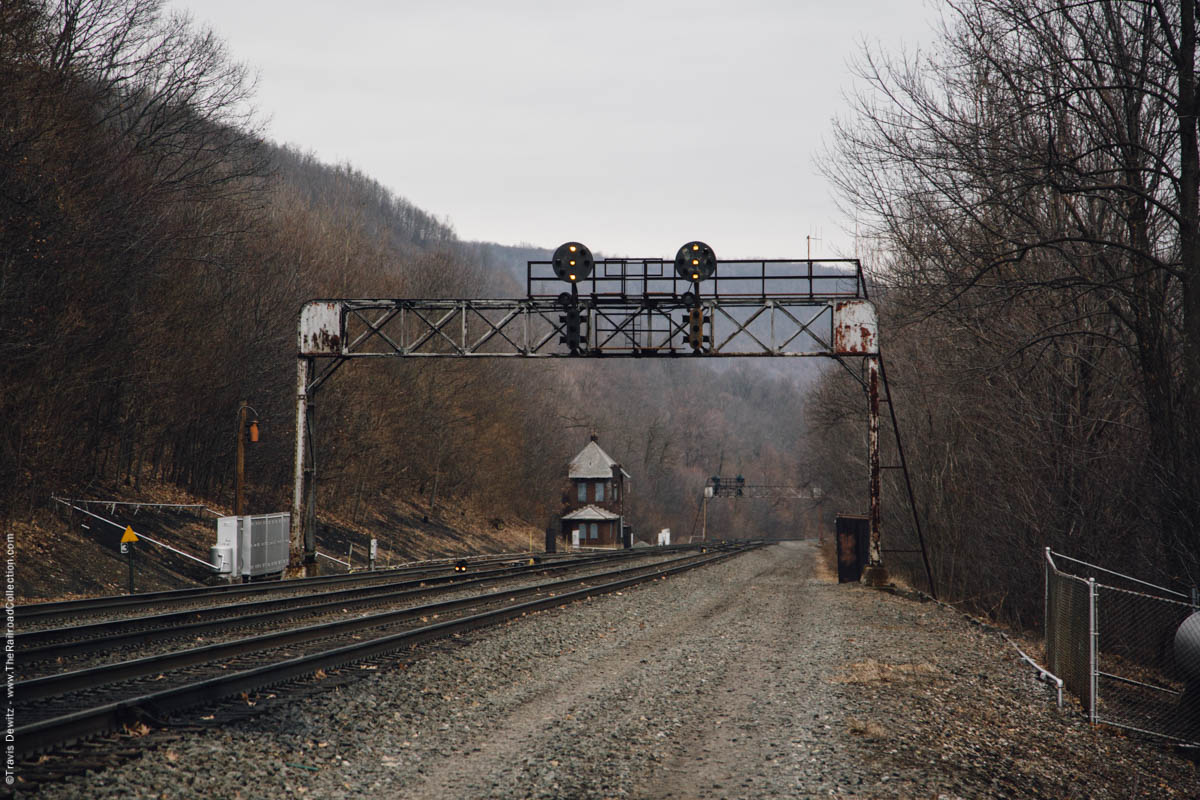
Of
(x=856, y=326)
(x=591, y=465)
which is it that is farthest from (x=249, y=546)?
(x=591, y=465)

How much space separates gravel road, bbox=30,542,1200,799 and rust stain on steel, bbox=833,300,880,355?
11.2 meters

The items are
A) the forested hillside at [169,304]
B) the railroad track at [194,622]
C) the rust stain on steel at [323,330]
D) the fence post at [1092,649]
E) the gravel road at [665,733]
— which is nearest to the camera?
the gravel road at [665,733]

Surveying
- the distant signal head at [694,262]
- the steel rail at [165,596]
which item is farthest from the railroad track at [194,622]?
the distant signal head at [694,262]

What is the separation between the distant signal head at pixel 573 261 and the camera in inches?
894

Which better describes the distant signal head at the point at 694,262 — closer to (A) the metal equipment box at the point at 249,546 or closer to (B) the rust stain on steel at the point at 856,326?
(B) the rust stain on steel at the point at 856,326

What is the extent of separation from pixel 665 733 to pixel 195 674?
5267 mm

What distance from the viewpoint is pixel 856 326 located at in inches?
976

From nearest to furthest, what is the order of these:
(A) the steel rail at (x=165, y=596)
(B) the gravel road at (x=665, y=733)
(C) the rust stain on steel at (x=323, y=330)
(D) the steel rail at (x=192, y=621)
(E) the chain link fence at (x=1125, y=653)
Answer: (B) the gravel road at (x=665, y=733), (E) the chain link fence at (x=1125, y=653), (D) the steel rail at (x=192, y=621), (A) the steel rail at (x=165, y=596), (C) the rust stain on steel at (x=323, y=330)

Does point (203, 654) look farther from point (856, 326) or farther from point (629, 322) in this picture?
point (856, 326)

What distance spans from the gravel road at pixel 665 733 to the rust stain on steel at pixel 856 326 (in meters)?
11.2

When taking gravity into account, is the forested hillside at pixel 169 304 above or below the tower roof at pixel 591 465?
above

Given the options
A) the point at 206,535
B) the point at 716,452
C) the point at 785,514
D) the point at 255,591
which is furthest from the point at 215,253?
the point at 716,452

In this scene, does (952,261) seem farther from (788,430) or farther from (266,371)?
(788,430)

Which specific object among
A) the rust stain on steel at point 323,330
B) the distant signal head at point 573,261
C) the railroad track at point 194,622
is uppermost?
the distant signal head at point 573,261
